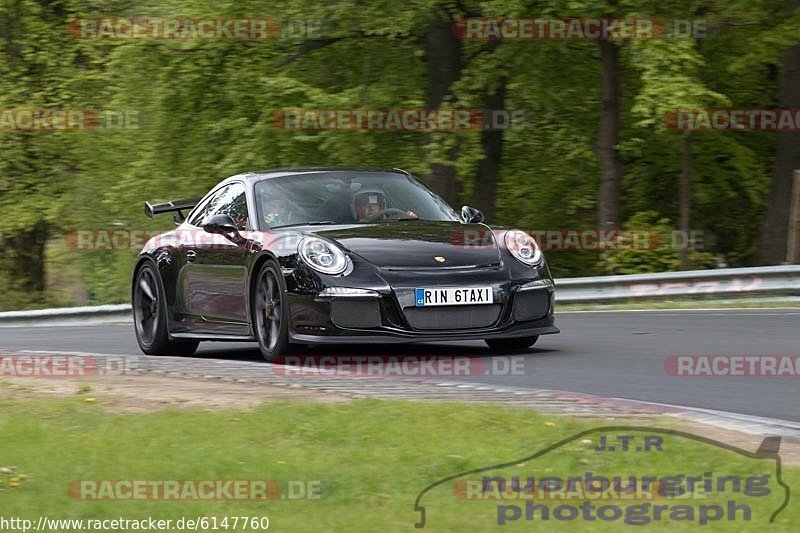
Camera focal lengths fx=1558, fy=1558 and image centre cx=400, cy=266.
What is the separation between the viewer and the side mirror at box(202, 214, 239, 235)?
11.0 m

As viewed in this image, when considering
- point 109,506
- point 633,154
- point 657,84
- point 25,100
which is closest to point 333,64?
point 633,154

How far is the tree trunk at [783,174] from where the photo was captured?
23.1 m

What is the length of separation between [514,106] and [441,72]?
2.00m

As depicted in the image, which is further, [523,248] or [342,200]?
[342,200]

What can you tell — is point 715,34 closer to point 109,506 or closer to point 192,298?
point 192,298

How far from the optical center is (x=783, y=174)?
23391mm

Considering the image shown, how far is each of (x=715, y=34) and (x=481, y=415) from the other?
18083 mm
